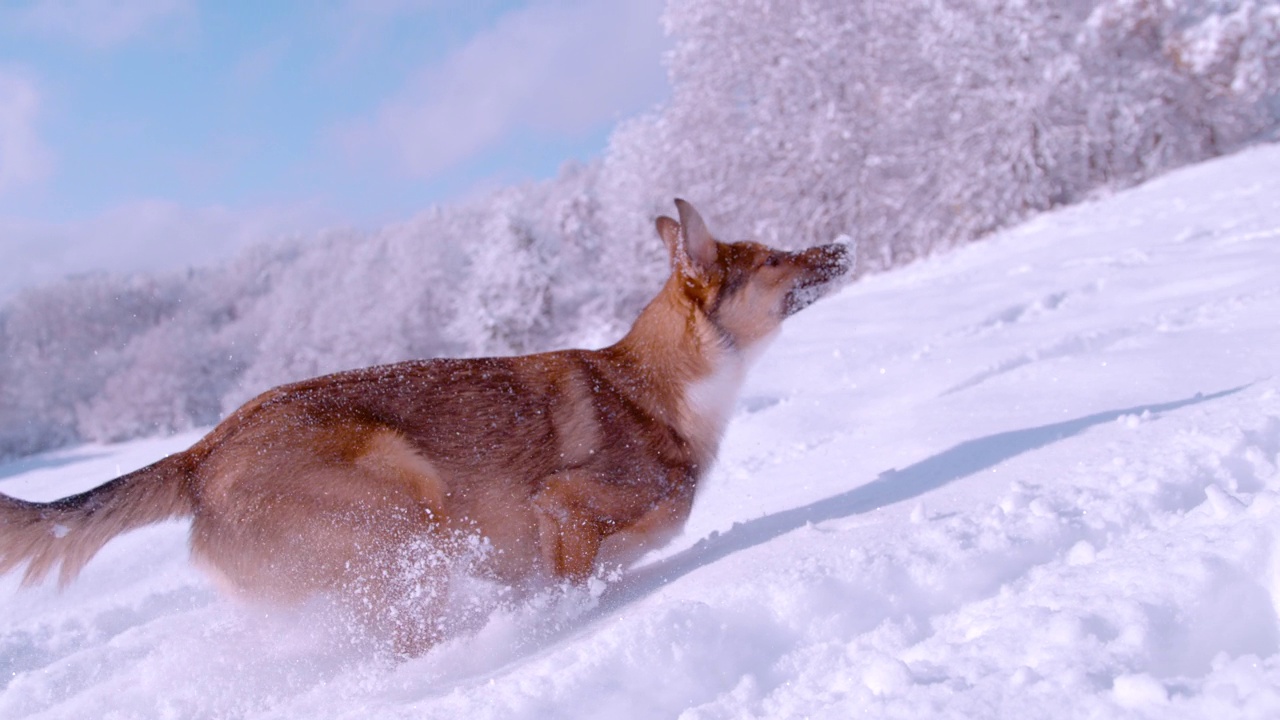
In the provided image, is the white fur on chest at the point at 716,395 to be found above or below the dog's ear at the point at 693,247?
below

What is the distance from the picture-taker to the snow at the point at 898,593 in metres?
Result: 1.89

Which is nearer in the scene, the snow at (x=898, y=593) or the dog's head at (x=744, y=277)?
the snow at (x=898, y=593)

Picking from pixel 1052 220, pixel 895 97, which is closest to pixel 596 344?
pixel 895 97

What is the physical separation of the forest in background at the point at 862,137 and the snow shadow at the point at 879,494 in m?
20.1

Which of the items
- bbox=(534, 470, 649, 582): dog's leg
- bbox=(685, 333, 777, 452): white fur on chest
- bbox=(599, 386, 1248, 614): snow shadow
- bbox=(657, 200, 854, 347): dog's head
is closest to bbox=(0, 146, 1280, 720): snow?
bbox=(599, 386, 1248, 614): snow shadow

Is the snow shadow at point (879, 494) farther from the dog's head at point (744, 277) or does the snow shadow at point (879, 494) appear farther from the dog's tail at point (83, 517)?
the dog's tail at point (83, 517)

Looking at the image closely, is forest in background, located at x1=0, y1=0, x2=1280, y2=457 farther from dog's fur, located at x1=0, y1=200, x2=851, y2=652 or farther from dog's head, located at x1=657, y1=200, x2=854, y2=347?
dog's head, located at x1=657, y1=200, x2=854, y2=347

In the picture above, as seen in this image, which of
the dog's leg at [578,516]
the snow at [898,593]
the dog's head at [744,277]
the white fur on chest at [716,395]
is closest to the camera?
the snow at [898,593]

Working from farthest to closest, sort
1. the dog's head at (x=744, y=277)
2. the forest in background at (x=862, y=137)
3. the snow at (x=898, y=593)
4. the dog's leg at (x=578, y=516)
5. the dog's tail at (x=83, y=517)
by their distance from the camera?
the forest in background at (x=862, y=137) → the dog's head at (x=744, y=277) → the dog's leg at (x=578, y=516) → the dog's tail at (x=83, y=517) → the snow at (x=898, y=593)

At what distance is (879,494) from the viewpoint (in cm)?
397

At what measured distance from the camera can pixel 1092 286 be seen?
348 inches

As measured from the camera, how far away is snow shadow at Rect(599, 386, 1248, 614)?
358 cm

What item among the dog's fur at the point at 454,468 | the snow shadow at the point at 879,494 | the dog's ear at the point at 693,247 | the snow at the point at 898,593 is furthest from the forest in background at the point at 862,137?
the snow shadow at the point at 879,494

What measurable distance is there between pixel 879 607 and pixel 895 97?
25.8 meters
